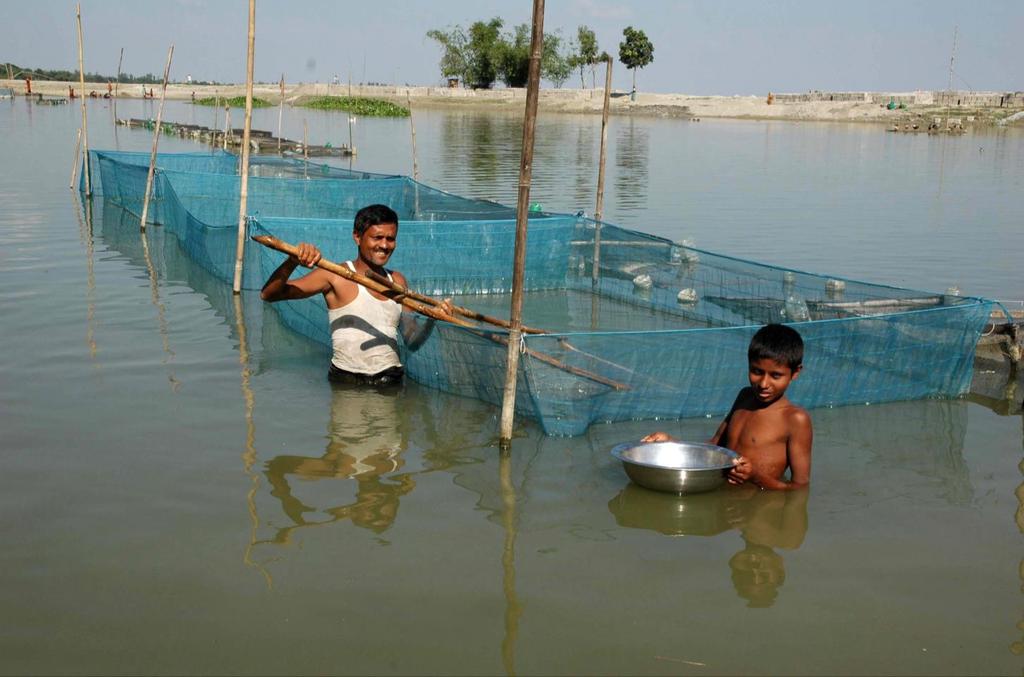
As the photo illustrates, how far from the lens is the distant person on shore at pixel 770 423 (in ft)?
14.6

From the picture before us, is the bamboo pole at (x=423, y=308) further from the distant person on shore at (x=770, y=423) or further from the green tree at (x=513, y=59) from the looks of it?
the green tree at (x=513, y=59)

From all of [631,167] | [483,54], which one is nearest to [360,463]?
[631,167]

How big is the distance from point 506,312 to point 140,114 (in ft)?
148

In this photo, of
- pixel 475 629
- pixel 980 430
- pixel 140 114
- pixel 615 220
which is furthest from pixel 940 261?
pixel 140 114

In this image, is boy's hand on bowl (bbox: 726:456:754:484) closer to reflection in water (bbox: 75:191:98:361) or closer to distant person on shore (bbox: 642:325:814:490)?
distant person on shore (bbox: 642:325:814:490)

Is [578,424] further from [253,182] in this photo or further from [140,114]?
[140,114]

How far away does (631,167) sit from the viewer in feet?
81.3

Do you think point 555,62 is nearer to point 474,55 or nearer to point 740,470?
point 474,55

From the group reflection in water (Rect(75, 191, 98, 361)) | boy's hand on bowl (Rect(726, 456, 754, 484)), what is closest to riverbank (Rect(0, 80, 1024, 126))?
reflection in water (Rect(75, 191, 98, 361))

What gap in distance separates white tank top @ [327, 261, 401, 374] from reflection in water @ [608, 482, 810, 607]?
191 cm

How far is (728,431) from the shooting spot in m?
4.83

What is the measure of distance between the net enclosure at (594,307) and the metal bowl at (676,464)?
725 millimetres

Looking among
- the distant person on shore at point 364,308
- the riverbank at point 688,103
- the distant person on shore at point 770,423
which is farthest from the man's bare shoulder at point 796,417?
the riverbank at point 688,103

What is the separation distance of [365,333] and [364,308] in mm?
179
